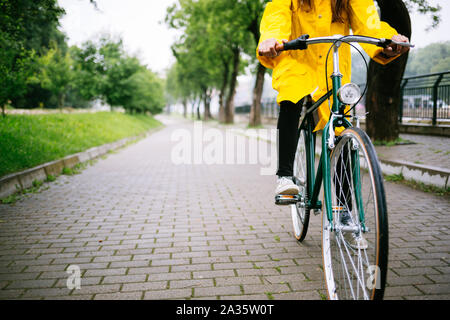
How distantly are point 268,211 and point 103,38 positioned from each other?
68.7 ft

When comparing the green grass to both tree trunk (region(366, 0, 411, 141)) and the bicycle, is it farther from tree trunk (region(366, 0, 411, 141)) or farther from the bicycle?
tree trunk (region(366, 0, 411, 141))

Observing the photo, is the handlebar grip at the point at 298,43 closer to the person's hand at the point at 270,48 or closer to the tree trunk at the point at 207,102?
the person's hand at the point at 270,48

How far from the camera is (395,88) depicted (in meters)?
8.64

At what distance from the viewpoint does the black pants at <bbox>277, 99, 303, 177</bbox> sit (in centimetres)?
284

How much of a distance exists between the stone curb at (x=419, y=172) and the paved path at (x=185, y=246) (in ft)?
1.01

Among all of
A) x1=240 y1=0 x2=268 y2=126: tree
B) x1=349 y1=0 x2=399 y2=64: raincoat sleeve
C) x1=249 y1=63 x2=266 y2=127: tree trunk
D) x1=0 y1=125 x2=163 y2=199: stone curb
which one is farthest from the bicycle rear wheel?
x1=249 y1=63 x2=266 y2=127: tree trunk

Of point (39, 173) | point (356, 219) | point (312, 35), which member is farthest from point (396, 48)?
point (39, 173)

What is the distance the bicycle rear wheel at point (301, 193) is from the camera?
320 centimetres

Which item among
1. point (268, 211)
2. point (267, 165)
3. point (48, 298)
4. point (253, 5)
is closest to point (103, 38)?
point (253, 5)

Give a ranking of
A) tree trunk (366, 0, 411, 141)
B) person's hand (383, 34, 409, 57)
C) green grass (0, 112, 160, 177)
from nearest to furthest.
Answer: person's hand (383, 34, 409, 57) → green grass (0, 112, 160, 177) → tree trunk (366, 0, 411, 141)

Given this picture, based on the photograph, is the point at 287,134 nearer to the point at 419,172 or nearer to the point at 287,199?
the point at 287,199

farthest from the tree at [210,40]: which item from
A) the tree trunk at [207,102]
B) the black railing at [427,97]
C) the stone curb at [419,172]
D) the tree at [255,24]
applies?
the stone curb at [419,172]

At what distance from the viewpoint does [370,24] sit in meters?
2.63

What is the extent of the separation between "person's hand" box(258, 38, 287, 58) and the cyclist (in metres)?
0.11
